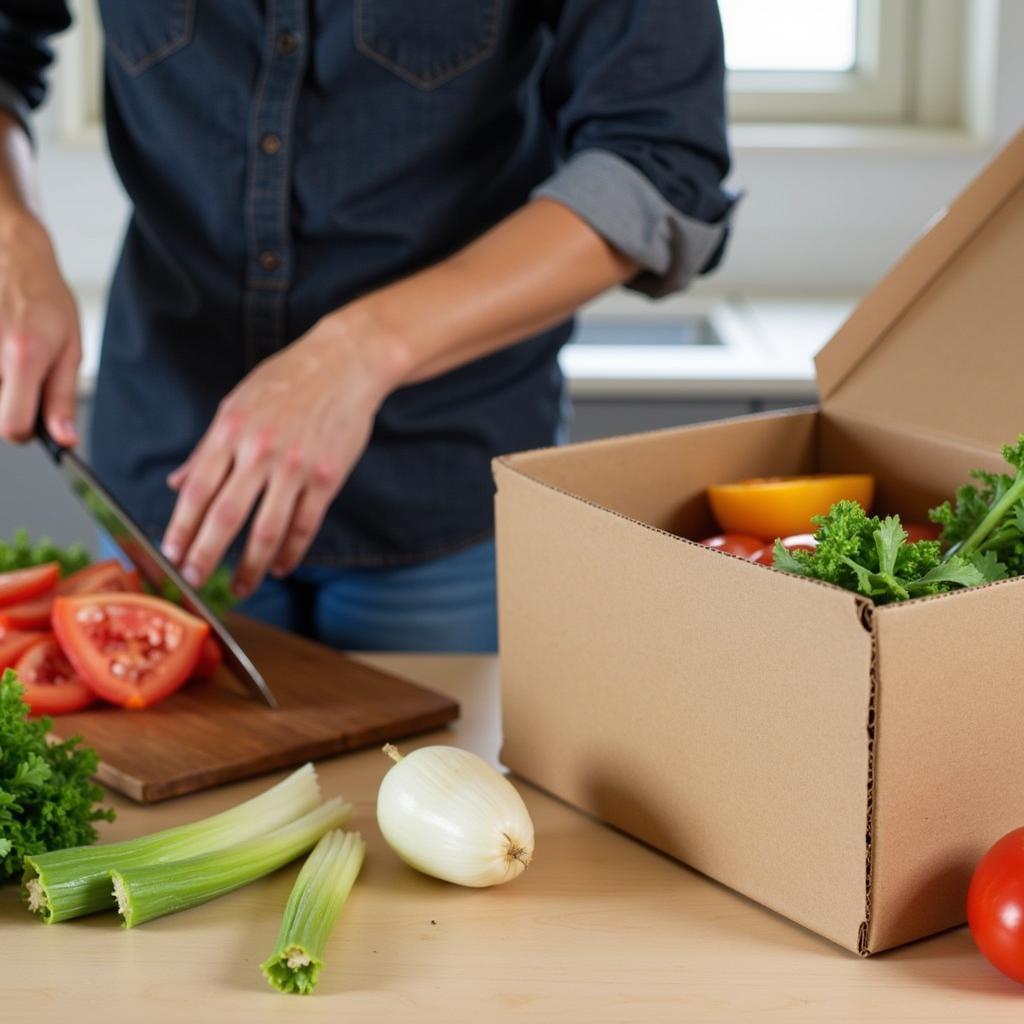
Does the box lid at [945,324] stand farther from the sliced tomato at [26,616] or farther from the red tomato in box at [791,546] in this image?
the sliced tomato at [26,616]

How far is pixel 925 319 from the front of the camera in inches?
47.1

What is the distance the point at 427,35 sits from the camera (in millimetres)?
1473

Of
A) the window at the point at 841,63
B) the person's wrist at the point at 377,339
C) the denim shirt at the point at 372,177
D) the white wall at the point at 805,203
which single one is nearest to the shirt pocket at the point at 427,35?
the denim shirt at the point at 372,177

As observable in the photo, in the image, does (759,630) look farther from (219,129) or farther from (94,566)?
(219,129)

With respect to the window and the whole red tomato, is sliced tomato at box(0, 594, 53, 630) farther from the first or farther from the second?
the window

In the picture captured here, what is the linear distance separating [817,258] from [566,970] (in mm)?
2307

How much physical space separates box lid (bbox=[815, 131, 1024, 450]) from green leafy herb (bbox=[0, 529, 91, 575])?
0.68 m

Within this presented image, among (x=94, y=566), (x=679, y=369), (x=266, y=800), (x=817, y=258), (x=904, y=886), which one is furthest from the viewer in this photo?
(x=817, y=258)

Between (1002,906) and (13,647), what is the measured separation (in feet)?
2.58

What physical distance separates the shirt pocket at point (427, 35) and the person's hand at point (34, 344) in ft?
1.19

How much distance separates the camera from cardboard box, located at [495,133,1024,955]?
0.82 metres

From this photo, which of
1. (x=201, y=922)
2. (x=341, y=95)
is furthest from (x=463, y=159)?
(x=201, y=922)

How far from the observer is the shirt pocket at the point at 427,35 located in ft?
4.79

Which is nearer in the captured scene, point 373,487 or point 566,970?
point 566,970
